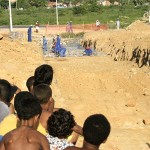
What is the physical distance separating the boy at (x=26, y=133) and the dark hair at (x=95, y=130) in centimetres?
61

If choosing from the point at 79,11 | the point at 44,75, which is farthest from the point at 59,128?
the point at 79,11

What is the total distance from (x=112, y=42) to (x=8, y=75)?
1367 cm

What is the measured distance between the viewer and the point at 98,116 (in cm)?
438

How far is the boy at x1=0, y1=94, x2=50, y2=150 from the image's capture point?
476cm

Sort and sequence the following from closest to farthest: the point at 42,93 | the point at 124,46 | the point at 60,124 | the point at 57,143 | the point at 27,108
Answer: the point at 60,124
the point at 57,143
the point at 27,108
the point at 42,93
the point at 124,46

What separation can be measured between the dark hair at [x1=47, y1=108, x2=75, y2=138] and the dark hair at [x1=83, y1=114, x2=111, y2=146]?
444 mm

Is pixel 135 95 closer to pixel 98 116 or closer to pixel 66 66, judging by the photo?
pixel 66 66

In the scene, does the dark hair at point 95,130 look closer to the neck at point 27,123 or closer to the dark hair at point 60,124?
the dark hair at point 60,124

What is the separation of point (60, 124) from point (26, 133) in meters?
0.38

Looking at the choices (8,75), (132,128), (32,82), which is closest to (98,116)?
(32,82)

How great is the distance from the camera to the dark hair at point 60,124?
4715 mm

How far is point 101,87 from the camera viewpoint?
19516 mm

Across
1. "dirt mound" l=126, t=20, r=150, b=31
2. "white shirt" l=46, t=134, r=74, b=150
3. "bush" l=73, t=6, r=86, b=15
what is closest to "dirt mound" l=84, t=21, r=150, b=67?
"dirt mound" l=126, t=20, r=150, b=31

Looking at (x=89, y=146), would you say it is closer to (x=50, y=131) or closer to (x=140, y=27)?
(x=50, y=131)
